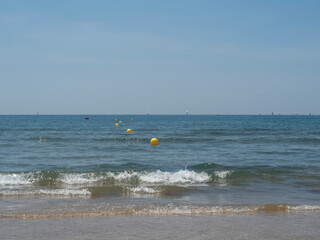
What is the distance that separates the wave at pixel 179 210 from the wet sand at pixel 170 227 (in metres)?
0.30

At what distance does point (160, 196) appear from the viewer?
1113 cm

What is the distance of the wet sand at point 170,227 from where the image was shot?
7.07 metres

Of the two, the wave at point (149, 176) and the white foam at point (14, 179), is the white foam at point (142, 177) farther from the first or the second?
the white foam at point (14, 179)

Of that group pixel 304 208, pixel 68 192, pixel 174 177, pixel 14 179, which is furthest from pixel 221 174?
pixel 14 179

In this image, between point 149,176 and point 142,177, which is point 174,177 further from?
point 142,177

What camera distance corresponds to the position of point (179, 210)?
9156 mm

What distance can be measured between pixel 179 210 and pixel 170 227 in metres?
1.53

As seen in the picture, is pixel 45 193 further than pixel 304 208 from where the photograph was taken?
Yes

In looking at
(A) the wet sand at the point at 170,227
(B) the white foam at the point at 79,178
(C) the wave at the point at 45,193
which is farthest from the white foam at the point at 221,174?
(A) the wet sand at the point at 170,227

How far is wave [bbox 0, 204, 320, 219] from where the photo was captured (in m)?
8.63

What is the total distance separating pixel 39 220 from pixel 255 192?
6874mm

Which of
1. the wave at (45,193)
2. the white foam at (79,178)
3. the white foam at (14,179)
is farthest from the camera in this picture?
the white foam at (79,178)

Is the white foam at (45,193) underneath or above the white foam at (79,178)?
above

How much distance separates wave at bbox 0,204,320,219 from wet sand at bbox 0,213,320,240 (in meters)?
0.30
